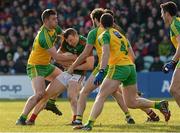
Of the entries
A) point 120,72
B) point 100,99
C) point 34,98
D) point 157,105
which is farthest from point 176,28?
point 34,98

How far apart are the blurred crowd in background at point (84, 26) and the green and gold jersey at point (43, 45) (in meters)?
13.7

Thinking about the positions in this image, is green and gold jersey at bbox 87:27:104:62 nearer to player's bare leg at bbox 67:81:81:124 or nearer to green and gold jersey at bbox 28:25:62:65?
Answer: green and gold jersey at bbox 28:25:62:65

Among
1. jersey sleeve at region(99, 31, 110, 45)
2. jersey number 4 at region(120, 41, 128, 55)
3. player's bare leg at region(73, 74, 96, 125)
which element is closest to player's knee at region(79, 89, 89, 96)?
player's bare leg at region(73, 74, 96, 125)

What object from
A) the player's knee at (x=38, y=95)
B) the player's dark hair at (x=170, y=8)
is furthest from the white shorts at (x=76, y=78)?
the player's dark hair at (x=170, y=8)

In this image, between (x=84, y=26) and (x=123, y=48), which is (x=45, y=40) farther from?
(x=84, y=26)

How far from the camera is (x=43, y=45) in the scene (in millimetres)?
15297

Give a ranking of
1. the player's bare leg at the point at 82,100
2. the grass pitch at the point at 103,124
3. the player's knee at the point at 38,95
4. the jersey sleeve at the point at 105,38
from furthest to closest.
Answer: the player's knee at the point at 38,95, the player's bare leg at the point at 82,100, the grass pitch at the point at 103,124, the jersey sleeve at the point at 105,38

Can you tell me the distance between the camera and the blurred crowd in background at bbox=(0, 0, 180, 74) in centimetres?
2955

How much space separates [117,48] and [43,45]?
2112 millimetres

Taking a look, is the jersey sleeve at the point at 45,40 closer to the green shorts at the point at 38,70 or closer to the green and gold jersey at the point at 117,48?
the green shorts at the point at 38,70

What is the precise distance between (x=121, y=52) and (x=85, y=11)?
18.1m

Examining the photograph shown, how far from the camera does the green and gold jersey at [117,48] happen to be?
13703 mm

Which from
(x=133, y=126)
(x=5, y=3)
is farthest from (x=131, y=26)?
(x=133, y=126)

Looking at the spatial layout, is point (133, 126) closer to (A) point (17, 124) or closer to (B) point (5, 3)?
(A) point (17, 124)
